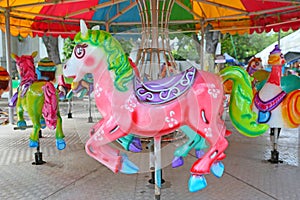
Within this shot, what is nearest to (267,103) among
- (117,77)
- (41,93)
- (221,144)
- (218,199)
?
(218,199)

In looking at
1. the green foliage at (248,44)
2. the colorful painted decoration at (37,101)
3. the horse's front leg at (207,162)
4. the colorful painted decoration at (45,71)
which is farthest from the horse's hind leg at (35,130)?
the green foliage at (248,44)

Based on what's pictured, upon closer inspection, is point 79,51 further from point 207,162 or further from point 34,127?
point 34,127

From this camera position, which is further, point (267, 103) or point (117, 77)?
point (267, 103)

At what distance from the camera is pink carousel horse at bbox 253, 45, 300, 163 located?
289cm

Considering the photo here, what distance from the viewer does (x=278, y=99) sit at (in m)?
2.97

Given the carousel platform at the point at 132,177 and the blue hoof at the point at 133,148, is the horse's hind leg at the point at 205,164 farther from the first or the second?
the blue hoof at the point at 133,148

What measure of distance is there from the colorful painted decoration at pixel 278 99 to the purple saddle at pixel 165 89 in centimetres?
145

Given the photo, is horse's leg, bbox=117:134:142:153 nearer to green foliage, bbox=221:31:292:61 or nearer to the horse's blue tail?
the horse's blue tail

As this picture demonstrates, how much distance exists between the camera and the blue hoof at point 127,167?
1.93 meters

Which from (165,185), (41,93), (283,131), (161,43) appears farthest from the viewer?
(283,131)

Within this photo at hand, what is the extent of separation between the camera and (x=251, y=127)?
1946 mm

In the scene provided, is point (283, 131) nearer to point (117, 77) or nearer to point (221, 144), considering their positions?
point (221, 144)

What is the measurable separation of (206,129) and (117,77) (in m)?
0.59

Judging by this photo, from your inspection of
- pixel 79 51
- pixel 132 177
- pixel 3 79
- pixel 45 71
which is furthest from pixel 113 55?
pixel 3 79
